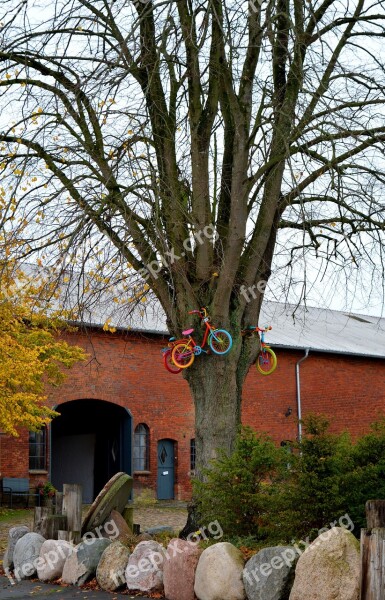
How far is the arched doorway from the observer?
105ft

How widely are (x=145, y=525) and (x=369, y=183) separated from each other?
1224 centimetres

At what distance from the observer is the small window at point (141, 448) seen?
105 ft

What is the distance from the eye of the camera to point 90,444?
1382 inches

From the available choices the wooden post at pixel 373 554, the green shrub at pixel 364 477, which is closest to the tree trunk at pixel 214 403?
the green shrub at pixel 364 477

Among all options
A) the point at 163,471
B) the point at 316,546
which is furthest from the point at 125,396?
the point at 316,546

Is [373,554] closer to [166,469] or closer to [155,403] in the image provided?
[155,403]

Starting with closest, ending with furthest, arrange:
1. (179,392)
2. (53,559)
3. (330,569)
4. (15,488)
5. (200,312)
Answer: (330,569) < (53,559) < (200,312) < (15,488) < (179,392)

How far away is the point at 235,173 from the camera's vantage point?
12.9 meters

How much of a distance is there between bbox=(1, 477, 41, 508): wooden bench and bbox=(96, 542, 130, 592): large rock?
17.6 m

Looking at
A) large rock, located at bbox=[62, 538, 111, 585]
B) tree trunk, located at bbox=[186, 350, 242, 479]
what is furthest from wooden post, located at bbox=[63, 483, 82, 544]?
tree trunk, located at bbox=[186, 350, 242, 479]

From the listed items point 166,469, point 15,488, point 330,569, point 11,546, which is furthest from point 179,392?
point 330,569

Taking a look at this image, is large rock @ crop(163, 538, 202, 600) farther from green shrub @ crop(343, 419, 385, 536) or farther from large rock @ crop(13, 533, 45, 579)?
large rock @ crop(13, 533, 45, 579)

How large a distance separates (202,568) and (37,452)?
20.9m

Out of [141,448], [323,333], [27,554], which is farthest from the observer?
[323,333]
